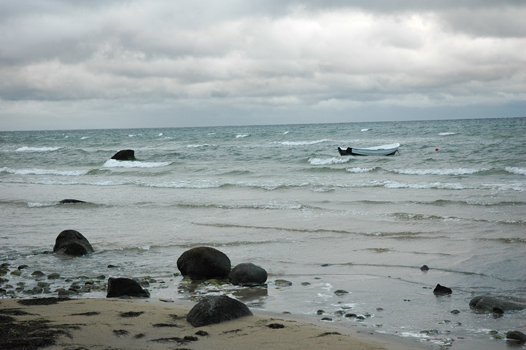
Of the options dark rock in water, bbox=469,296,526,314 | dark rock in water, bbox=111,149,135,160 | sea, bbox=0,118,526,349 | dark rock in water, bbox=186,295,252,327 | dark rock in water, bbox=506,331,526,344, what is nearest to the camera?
dark rock in water, bbox=506,331,526,344

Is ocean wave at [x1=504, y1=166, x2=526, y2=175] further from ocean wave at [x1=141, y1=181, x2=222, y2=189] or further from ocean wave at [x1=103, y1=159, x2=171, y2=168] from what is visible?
ocean wave at [x1=103, y1=159, x2=171, y2=168]

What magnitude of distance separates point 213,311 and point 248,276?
1990mm

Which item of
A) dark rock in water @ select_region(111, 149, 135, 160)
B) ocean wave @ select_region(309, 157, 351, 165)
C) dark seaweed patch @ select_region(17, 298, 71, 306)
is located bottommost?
dark seaweed patch @ select_region(17, 298, 71, 306)

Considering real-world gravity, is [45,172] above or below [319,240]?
above

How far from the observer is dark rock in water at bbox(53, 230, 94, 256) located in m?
8.32

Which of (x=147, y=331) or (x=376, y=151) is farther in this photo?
(x=376, y=151)

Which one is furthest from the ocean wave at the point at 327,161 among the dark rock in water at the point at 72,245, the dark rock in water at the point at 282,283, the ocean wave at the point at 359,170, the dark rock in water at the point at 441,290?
the dark rock in water at the point at 441,290

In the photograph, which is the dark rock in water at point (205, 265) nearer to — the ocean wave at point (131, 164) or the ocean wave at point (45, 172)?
the ocean wave at point (45, 172)

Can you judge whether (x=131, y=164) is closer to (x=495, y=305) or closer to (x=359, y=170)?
(x=359, y=170)

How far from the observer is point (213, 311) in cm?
459

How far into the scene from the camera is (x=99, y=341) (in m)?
3.90

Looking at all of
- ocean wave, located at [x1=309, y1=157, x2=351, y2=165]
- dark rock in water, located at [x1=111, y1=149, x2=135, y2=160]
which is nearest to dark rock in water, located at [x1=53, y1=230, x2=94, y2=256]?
ocean wave, located at [x1=309, y1=157, x2=351, y2=165]

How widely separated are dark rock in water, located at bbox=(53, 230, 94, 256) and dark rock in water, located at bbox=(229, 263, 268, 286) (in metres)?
3.52

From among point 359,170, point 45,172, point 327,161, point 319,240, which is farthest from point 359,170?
point 45,172
